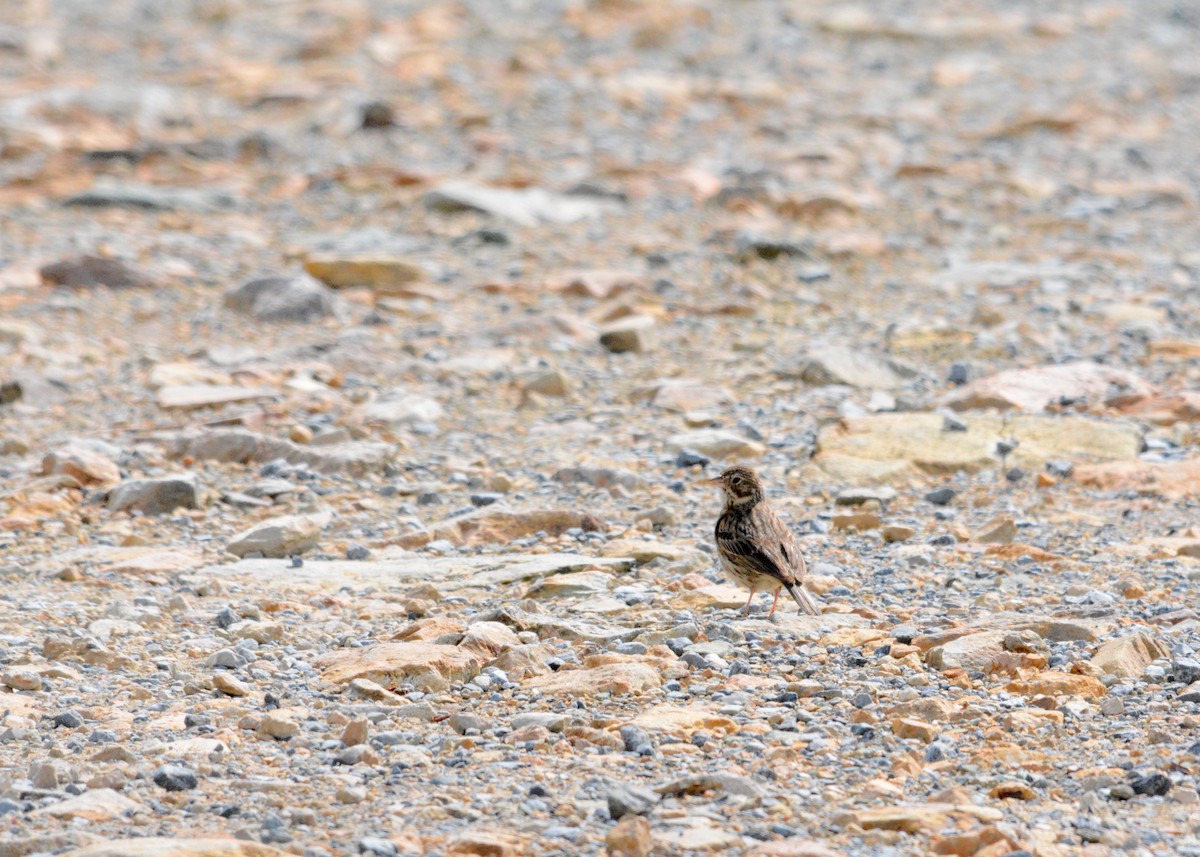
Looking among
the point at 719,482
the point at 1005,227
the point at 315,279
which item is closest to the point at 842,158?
the point at 1005,227

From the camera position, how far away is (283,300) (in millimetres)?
11750

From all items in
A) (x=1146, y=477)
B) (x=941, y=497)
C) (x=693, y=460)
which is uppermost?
(x=1146, y=477)

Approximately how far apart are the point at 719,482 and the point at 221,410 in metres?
3.74

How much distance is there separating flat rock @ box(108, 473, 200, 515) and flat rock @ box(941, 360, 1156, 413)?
4.32m

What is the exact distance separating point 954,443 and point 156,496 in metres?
4.18

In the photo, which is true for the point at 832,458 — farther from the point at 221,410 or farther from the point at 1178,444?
the point at 221,410

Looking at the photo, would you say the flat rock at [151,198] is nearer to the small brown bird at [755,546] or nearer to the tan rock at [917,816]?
the small brown bird at [755,546]

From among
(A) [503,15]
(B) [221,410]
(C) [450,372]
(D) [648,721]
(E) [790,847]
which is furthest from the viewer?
(A) [503,15]

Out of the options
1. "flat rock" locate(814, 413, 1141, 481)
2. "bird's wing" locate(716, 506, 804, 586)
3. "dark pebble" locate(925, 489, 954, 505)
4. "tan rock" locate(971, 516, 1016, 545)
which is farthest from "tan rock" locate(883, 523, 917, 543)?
"bird's wing" locate(716, 506, 804, 586)

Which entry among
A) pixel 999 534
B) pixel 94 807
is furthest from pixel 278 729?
pixel 999 534

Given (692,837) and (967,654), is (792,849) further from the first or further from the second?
(967,654)

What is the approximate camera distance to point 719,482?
7.24m

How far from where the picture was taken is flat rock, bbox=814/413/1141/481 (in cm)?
884

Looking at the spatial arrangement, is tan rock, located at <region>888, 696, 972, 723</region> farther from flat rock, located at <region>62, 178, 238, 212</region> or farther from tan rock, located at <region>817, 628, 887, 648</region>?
flat rock, located at <region>62, 178, 238, 212</region>
